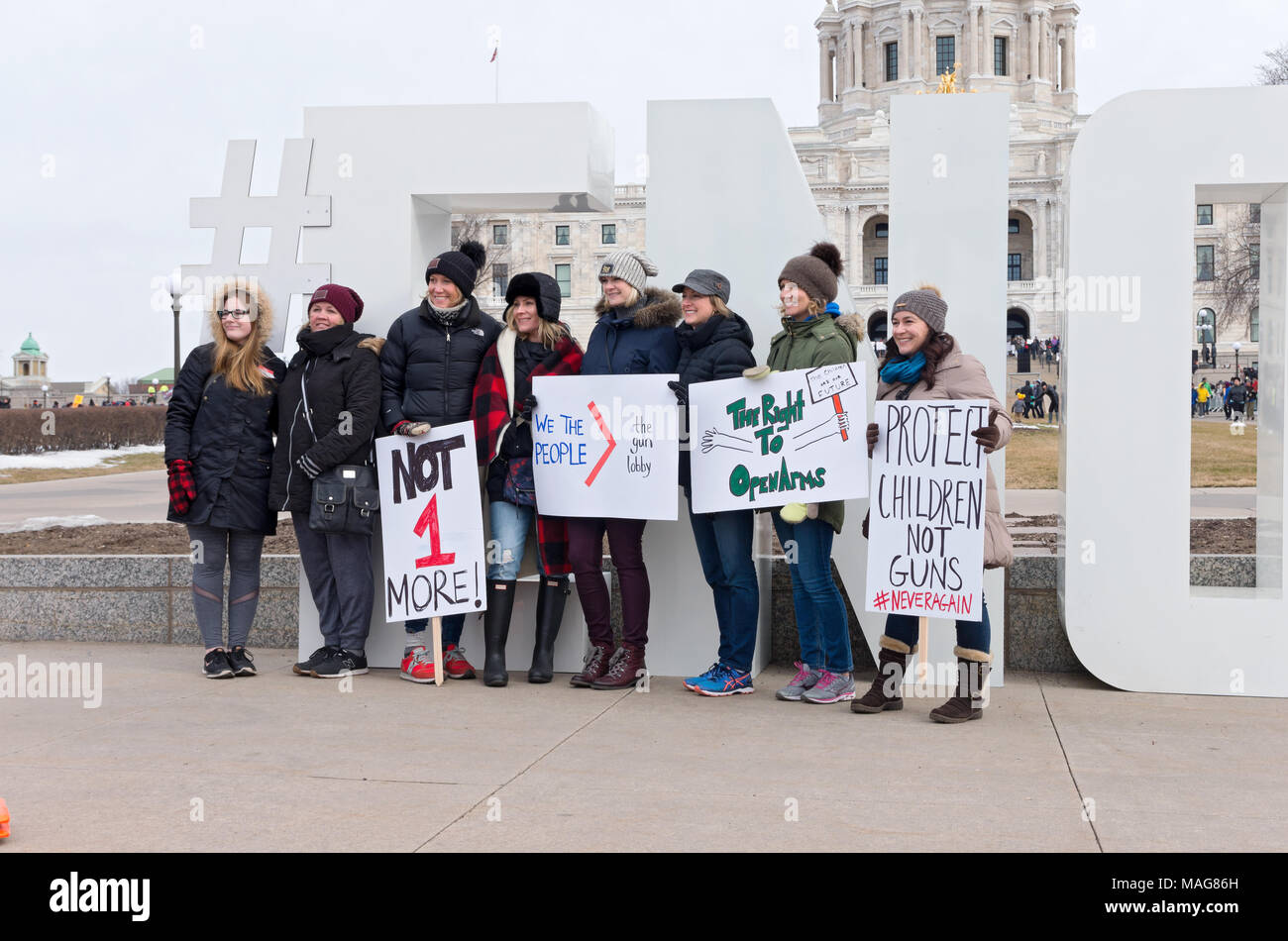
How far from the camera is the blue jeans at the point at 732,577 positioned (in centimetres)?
562

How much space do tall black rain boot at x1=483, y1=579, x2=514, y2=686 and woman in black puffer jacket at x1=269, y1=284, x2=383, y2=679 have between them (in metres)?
0.60

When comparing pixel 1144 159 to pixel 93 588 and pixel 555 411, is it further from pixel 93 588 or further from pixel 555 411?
pixel 93 588

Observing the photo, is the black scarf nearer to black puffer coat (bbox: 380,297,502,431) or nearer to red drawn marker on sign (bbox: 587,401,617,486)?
black puffer coat (bbox: 380,297,502,431)

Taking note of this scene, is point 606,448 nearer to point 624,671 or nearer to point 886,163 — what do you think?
point 624,671

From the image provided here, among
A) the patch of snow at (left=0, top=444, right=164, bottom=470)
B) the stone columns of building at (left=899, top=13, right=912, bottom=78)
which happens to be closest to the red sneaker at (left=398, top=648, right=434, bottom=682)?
the patch of snow at (left=0, top=444, right=164, bottom=470)

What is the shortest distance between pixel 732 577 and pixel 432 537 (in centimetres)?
134

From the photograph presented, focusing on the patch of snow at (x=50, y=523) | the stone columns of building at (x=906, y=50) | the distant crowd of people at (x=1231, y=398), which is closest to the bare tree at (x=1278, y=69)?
the distant crowd of people at (x=1231, y=398)

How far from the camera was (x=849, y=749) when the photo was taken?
4617 mm

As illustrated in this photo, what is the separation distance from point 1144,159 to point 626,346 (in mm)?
2337

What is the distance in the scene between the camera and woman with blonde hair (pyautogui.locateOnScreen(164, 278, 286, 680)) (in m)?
5.89

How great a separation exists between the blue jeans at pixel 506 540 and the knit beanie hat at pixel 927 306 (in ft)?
6.13

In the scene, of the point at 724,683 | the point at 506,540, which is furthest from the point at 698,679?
the point at 506,540

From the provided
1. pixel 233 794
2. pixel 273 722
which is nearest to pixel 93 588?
pixel 273 722

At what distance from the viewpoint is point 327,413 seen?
589 centimetres
